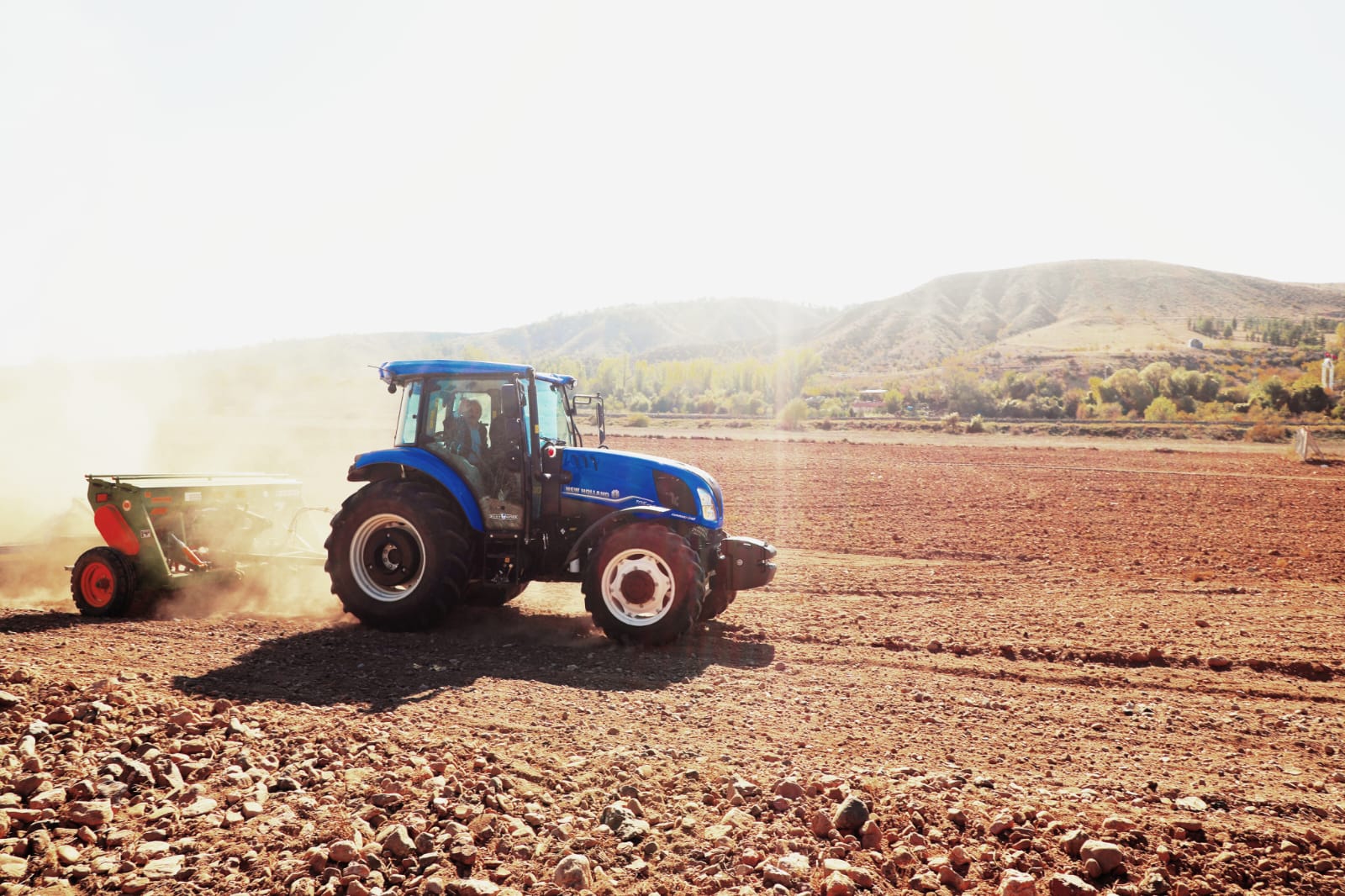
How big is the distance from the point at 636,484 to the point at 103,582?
5.33 m

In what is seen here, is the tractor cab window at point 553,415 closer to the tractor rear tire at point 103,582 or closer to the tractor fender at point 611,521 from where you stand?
the tractor fender at point 611,521

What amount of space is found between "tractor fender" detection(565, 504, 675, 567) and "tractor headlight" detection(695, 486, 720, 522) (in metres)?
0.29

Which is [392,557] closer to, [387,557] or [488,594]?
[387,557]

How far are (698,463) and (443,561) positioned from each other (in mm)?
21209

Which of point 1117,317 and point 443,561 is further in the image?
point 1117,317

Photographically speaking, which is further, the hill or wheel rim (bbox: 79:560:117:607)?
the hill

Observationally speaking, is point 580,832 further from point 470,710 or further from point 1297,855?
point 1297,855

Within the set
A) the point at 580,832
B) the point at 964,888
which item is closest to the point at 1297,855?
the point at 964,888

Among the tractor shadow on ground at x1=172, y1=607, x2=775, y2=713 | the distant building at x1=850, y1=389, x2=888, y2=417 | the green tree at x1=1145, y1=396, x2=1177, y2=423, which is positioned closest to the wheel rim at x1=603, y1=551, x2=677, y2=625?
the tractor shadow on ground at x1=172, y1=607, x2=775, y2=713

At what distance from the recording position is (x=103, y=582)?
881cm

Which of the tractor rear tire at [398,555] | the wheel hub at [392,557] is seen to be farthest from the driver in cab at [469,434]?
the wheel hub at [392,557]

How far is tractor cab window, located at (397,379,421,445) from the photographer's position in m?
8.72

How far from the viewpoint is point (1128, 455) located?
33.9m

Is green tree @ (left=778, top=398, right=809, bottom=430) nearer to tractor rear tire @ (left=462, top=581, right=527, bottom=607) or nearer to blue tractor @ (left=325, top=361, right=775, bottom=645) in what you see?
tractor rear tire @ (left=462, top=581, right=527, bottom=607)
